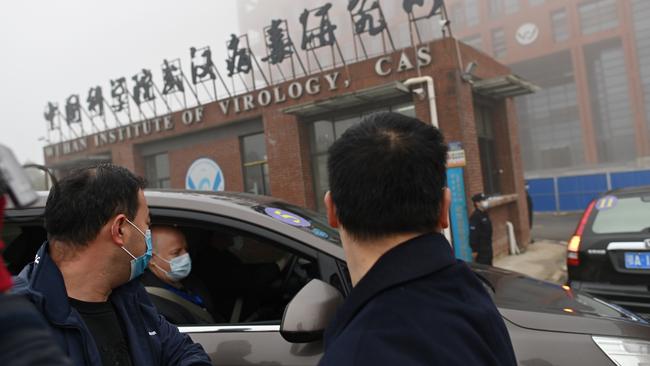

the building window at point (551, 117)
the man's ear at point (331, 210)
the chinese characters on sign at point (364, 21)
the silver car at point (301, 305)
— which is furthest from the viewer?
the building window at point (551, 117)

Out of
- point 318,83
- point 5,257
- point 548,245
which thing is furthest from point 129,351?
point 548,245

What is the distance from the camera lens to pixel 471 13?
122ft

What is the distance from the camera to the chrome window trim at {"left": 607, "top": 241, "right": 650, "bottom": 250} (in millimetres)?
4078

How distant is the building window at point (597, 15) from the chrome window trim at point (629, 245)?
114 feet

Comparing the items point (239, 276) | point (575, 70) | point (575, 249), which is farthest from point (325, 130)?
point (575, 70)

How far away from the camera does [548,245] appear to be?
11.6m

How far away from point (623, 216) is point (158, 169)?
45.2 ft

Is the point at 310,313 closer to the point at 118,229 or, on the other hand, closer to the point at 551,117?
the point at 118,229

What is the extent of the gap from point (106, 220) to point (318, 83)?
10.0 metres

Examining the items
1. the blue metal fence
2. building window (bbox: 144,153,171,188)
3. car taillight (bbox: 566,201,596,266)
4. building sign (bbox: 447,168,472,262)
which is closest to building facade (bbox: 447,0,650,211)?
the blue metal fence

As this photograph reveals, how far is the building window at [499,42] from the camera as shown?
36.3 meters

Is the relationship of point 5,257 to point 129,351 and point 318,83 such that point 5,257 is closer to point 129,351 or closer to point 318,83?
point 129,351

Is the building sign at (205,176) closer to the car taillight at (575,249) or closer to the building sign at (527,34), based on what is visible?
the car taillight at (575,249)

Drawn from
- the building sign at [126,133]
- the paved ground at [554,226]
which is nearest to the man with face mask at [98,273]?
the building sign at [126,133]
